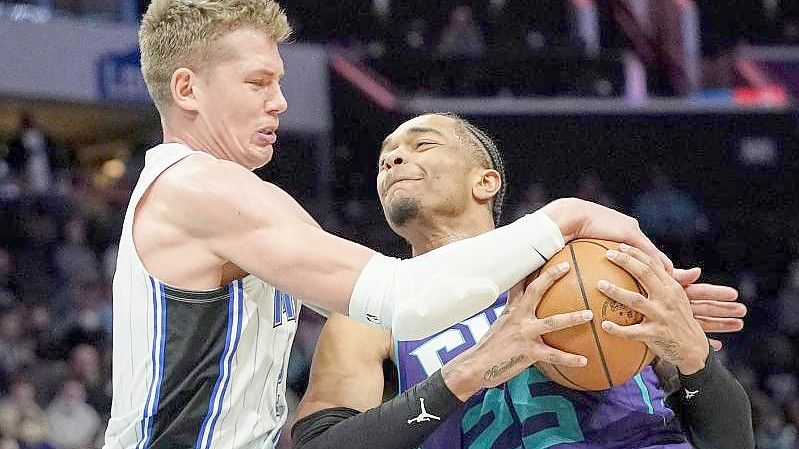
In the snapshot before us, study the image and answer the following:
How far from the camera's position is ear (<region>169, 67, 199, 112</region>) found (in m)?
3.09

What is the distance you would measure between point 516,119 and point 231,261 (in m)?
11.5

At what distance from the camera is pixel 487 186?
4.15m

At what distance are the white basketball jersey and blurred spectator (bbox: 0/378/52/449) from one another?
6033mm

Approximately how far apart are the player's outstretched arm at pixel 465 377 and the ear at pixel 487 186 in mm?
1001

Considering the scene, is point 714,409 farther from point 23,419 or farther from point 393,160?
point 23,419

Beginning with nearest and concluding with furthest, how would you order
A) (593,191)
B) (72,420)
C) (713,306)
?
(713,306) < (72,420) < (593,191)

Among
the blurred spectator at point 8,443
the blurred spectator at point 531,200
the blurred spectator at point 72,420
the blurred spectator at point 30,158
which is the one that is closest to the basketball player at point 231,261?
the blurred spectator at point 8,443

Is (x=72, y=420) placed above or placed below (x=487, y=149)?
below

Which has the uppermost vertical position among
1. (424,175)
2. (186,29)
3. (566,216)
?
(186,29)

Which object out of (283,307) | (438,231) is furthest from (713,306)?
(283,307)

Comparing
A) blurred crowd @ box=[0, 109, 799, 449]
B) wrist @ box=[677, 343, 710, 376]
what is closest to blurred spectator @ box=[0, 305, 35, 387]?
blurred crowd @ box=[0, 109, 799, 449]

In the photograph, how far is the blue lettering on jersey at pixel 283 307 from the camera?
312cm

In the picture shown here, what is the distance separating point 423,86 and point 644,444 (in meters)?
11.5

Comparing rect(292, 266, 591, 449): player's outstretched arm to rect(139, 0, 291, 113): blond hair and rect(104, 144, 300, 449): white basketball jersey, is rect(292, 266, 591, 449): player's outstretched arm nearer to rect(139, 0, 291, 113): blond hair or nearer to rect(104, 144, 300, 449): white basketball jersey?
rect(104, 144, 300, 449): white basketball jersey
